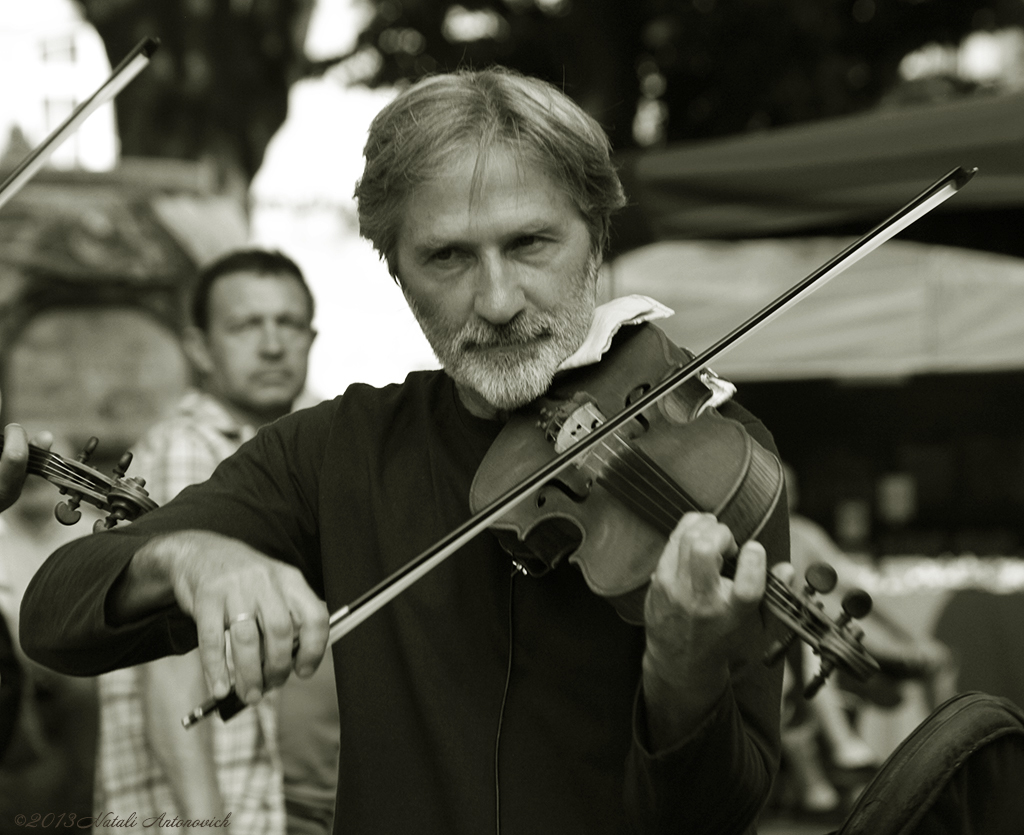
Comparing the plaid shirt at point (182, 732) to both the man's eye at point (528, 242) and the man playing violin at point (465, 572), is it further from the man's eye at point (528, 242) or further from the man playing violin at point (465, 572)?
the man's eye at point (528, 242)

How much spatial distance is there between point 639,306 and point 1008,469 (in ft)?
23.7

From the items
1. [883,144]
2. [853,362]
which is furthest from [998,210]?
[883,144]

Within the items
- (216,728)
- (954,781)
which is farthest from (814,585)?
(216,728)

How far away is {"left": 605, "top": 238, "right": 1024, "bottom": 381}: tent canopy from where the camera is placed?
4.73 m

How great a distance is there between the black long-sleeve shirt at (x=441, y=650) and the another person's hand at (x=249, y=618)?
0.19 metres

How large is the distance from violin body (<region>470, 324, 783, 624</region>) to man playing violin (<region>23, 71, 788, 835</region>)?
6cm

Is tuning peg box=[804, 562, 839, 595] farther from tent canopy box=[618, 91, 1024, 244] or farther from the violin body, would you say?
tent canopy box=[618, 91, 1024, 244]

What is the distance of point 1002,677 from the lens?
5098 mm

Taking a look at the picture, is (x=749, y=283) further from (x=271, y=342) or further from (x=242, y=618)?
(x=242, y=618)

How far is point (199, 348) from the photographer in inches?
133

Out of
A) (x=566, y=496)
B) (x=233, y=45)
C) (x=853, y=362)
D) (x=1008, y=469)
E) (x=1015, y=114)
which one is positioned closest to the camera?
(x=566, y=496)

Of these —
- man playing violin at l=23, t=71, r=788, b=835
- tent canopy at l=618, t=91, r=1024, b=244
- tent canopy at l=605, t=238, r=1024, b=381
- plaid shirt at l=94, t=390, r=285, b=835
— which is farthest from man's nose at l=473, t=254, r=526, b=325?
tent canopy at l=605, t=238, r=1024, b=381

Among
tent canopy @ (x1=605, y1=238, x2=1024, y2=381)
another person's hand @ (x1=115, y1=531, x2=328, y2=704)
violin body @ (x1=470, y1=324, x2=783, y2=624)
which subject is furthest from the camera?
tent canopy @ (x1=605, y1=238, x2=1024, y2=381)

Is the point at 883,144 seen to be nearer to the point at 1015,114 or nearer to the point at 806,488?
the point at 1015,114
